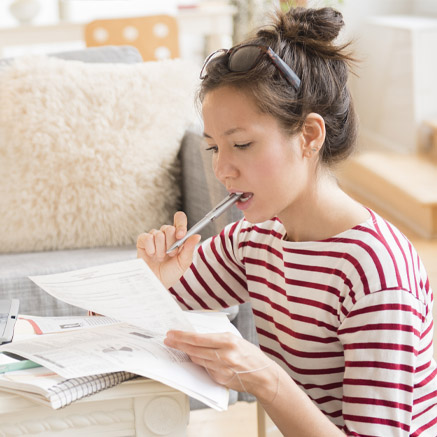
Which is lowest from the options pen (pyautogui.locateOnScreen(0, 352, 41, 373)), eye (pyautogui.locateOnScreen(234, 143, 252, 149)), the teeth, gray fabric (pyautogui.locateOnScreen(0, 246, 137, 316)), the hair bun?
gray fabric (pyautogui.locateOnScreen(0, 246, 137, 316))

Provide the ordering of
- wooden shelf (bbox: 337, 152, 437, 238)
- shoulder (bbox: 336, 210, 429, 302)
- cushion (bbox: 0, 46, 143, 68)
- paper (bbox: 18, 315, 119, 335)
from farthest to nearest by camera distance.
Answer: wooden shelf (bbox: 337, 152, 437, 238) < cushion (bbox: 0, 46, 143, 68) < paper (bbox: 18, 315, 119, 335) < shoulder (bbox: 336, 210, 429, 302)

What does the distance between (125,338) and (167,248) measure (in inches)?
9.0

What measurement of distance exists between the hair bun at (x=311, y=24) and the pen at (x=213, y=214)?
0.74 feet

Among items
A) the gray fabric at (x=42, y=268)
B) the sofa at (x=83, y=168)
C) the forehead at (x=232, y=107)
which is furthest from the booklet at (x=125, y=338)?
the sofa at (x=83, y=168)

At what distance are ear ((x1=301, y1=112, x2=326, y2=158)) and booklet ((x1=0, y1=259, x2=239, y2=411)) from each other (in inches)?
10.1

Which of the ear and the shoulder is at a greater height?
the ear

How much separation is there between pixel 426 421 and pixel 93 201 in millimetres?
1070

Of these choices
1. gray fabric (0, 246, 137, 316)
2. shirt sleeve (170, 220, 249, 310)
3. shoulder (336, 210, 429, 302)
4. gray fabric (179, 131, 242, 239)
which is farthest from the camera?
gray fabric (179, 131, 242, 239)

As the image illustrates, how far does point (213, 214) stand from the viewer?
3.46 feet

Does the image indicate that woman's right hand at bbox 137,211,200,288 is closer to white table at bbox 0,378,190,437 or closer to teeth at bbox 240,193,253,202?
teeth at bbox 240,193,253,202

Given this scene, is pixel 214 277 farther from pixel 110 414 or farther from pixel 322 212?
pixel 110 414

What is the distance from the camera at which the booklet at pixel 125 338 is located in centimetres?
80

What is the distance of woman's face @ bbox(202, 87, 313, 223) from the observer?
957mm

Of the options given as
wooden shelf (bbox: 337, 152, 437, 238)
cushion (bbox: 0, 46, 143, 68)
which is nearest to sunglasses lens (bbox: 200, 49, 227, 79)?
cushion (bbox: 0, 46, 143, 68)
